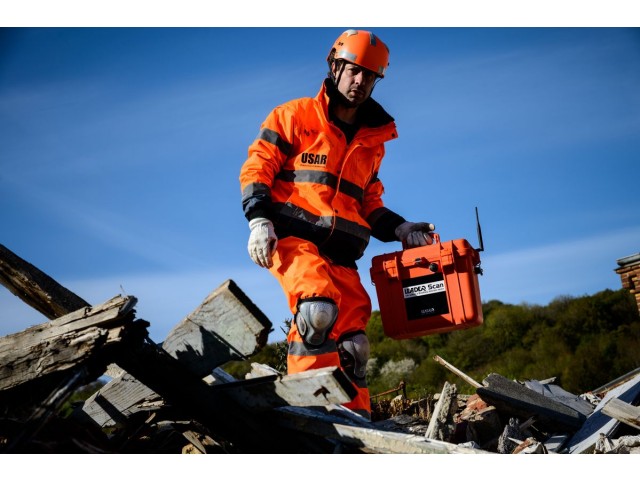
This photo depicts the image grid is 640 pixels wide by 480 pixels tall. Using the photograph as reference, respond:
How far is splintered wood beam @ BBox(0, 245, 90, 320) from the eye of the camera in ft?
12.5

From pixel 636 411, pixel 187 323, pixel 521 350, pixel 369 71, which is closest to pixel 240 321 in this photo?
pixel 187 323

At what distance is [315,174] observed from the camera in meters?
4.57

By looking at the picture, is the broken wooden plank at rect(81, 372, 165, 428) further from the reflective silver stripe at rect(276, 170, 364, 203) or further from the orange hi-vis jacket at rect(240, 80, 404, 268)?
the reflective silver stripe at rect(276, 170, 364, 203)

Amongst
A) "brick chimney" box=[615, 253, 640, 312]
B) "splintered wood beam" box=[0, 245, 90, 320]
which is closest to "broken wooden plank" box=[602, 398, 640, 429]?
"splintered wood beam" box=[0, 245, 90, 320]

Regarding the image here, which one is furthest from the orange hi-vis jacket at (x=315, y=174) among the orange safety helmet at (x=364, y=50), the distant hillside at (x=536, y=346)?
the distant hillside at (x=536, y=346)

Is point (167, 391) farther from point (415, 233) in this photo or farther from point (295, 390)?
point (415, 233)

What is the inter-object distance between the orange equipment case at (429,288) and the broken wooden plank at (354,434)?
64.9 inches

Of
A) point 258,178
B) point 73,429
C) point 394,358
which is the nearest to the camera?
point 73,429

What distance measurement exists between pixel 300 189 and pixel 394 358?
77.2 feet

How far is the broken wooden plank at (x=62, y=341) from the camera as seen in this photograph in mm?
2854

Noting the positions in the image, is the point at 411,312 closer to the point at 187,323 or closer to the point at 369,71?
the point at 369,71

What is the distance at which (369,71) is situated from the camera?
4754mm

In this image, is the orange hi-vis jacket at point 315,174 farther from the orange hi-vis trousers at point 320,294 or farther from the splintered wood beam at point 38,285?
the splintered wood beam at point 38,285

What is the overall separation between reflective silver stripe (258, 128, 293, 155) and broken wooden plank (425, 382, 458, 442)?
196 cm
